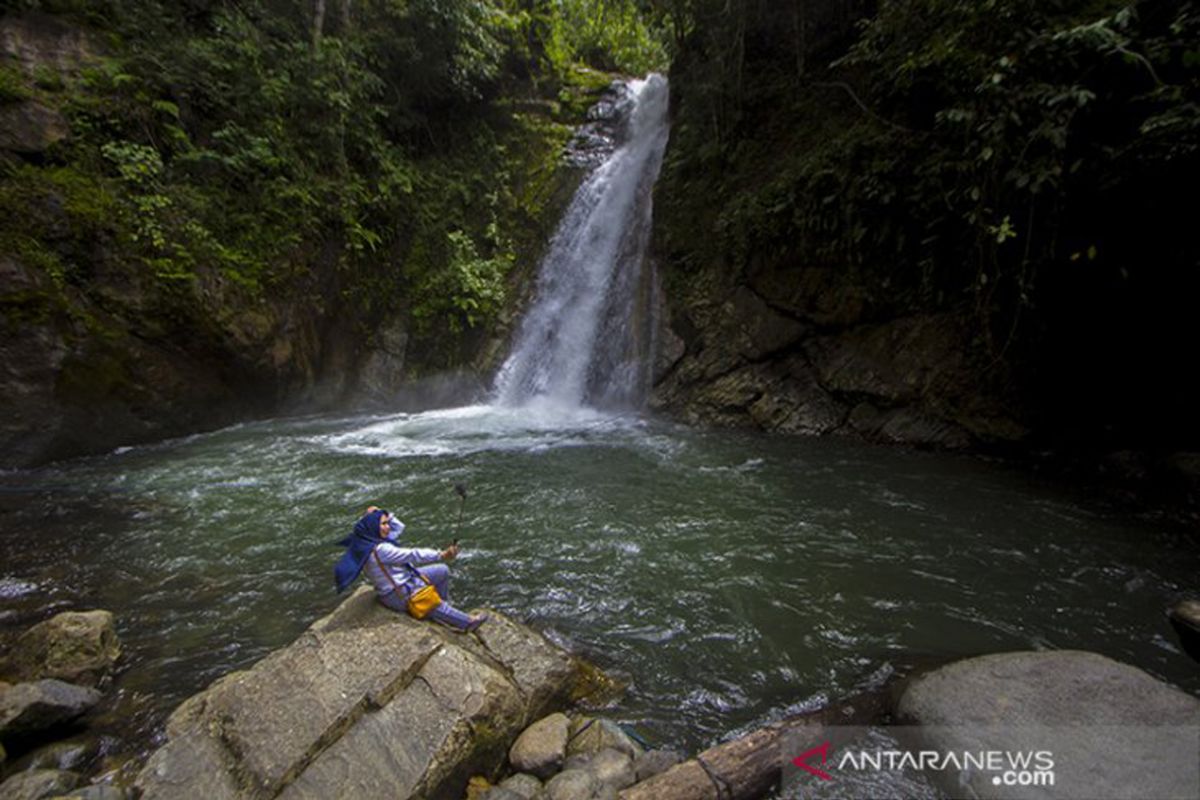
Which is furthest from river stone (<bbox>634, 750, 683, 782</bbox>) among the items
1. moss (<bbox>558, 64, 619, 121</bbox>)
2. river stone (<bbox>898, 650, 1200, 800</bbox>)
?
moss (<bbox>558, 64, 619, 121</bbox>)

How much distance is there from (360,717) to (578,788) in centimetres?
139

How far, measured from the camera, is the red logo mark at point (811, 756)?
3.06 meters

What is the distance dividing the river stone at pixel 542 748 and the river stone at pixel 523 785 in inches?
2.7

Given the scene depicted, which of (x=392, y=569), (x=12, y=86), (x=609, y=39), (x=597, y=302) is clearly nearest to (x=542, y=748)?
(x=392, y=569)

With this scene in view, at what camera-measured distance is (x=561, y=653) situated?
407 centimetres

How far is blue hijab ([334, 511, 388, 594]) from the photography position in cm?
403

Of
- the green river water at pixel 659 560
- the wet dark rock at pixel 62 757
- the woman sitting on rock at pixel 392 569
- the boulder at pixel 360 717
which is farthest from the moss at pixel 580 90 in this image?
the wet dark rock at pixel 62 757

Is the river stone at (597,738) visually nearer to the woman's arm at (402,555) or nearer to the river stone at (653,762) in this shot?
the river stone at (653,762)

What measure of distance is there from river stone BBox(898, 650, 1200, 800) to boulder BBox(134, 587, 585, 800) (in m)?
2.46

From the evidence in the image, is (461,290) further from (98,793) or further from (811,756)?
(811,756)

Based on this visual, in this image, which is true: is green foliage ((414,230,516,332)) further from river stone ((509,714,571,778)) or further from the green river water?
river stone ((509,714,571,778))

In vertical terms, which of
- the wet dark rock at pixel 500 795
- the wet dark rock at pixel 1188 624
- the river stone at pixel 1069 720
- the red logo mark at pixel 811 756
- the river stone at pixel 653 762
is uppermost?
the wet dark rock at pixel 1188 624

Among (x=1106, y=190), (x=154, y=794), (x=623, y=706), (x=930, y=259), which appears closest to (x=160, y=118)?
(x=154, y=794)

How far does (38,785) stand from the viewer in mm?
3061
